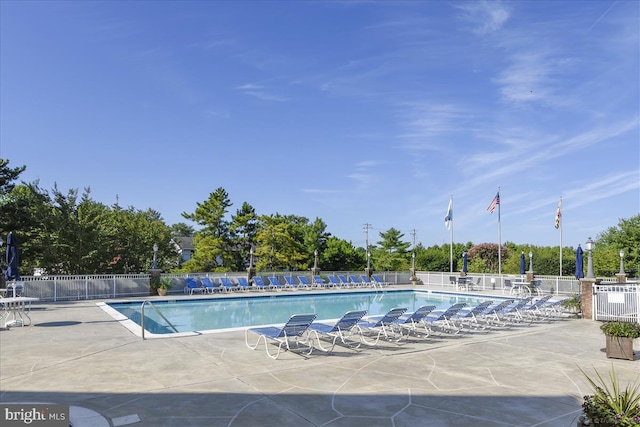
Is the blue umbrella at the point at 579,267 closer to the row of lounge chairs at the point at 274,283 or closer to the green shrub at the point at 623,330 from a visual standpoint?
the row of lounge chairs at the point at 274,283

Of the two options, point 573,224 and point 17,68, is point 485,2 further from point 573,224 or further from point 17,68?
point 573,224

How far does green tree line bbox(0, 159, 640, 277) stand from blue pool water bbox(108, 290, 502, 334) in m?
5.46

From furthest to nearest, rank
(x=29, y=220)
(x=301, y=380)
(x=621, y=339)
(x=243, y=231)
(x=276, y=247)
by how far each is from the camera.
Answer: (x=243, y=231)
(x=276, y=247)
(x=29, y=220)
(x=621, y=339)
(x=301, y=380)

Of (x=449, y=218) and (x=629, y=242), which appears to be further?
(x=629, y=242)

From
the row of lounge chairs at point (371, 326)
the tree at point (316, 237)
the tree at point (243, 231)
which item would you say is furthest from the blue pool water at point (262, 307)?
the tree at point (316, 237)

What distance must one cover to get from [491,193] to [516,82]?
14.5 m

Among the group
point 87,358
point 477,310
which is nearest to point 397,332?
point 477,310

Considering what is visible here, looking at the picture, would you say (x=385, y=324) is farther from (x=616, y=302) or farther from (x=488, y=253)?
(x=488, y=253)

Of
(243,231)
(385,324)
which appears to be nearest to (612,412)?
(385,324)

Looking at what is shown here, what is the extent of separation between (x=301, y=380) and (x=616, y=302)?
11.0 m

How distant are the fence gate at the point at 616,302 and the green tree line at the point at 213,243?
16.5 meters

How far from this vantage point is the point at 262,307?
18891 mm

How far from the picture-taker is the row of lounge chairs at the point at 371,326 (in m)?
8.45

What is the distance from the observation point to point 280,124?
2852cm
